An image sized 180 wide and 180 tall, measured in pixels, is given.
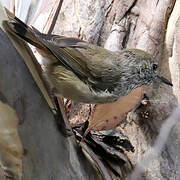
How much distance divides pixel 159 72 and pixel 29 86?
114 cm

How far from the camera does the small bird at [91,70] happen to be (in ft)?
7.27

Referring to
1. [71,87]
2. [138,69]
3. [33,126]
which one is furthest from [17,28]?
[138,69]

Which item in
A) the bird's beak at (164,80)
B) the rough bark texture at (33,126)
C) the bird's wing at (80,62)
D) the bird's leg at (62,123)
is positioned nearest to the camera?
the rough bark texture at (33,126)

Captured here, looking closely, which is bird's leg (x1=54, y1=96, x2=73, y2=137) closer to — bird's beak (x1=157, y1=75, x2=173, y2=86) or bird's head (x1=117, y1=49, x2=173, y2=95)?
bird's head (x1=117, y1=49, x2=173, y2=95)

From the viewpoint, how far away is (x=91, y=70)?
234cm

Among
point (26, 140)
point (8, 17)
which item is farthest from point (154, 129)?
point (8, 17)

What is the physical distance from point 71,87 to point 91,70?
0.17 meters

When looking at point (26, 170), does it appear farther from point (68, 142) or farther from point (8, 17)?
point (8, 17)

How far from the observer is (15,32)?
5.74 feet

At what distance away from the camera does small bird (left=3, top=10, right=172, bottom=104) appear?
87.3 inches

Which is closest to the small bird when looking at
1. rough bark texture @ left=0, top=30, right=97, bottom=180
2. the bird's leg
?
the bird's leg

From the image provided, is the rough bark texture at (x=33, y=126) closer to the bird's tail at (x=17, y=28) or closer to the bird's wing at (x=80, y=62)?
the bird's tail at (x=17, y=28)

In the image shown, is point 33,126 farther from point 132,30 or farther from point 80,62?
point 132,30

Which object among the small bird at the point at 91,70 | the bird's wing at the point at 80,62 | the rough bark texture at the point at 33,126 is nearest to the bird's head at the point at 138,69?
the small bird at the point at 91,70
